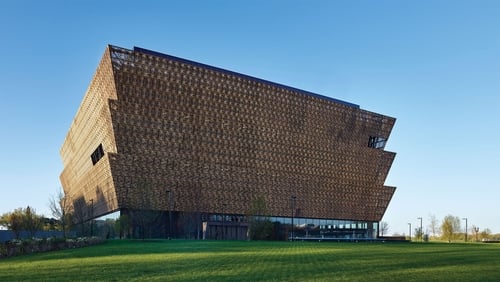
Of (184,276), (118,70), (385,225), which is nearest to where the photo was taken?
(184,276)

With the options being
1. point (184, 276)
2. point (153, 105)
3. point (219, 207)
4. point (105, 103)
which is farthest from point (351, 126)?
point (184, 276)

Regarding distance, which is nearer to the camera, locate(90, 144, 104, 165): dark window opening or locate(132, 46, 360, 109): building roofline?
locate(132, 46, 360, 109): building roofline

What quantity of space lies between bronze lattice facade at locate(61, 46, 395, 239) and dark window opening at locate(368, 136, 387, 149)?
9.8 inches

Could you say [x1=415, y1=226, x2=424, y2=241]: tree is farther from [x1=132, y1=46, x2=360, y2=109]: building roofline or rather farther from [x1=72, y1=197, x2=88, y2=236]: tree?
[x1=72, y1=197, x2=88, y2=236]: tree

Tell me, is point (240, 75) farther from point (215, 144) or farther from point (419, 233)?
point (419, 233)

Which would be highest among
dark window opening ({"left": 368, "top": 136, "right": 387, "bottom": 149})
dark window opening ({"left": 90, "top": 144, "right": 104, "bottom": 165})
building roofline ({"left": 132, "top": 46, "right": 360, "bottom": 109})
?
building roofline ({"left": 132, "top": 46, "right": 360, "bottom": 109})

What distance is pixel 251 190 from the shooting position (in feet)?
298

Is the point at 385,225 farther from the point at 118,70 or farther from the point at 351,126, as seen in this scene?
the point at 118,70

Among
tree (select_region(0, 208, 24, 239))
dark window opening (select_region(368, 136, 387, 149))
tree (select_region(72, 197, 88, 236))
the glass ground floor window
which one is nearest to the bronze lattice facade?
dark window opening (select_region(368, 136, 387, 149))

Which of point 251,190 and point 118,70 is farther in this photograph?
point 251,190

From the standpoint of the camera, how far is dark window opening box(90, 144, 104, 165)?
87775mm

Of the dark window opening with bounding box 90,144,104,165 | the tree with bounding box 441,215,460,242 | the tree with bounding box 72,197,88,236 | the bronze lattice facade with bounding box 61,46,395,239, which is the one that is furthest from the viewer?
the tree with bounding box 441,215,460,242

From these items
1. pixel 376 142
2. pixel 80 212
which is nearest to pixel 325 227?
pixel 376 142

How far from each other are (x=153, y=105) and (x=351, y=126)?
48.1 m
